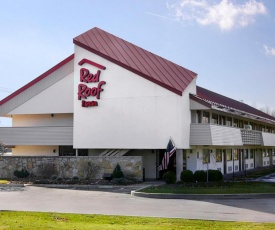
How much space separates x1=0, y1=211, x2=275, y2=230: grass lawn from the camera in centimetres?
1190

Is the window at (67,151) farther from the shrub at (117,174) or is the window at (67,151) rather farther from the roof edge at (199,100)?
the roof edge at (199,100)

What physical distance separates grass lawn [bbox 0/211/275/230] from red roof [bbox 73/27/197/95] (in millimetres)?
15687

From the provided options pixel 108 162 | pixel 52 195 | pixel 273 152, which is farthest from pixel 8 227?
pixel 273 152

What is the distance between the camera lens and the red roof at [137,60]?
1140 inches

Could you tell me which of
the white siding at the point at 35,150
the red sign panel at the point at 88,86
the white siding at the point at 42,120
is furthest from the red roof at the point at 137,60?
the white siding at the point at 35,150

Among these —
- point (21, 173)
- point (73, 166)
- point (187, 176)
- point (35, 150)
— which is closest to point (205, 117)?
point (187, 176)

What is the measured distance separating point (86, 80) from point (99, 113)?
8.69ft

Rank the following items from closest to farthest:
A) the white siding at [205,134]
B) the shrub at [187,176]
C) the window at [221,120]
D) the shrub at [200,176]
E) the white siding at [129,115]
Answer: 1. the shrub at [187,176]
2. the shrub at [200,176]
3. the white siding at [129,115]
4. the white siding at [205,134]
5. the window at [221,120]

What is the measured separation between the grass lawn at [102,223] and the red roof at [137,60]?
51.5 ft

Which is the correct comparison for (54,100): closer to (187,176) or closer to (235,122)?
(187,176)

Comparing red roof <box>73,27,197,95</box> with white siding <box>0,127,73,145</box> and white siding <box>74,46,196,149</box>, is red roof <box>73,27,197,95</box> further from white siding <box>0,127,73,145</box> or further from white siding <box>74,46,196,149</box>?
white siding <box>0,127,73,145</box>

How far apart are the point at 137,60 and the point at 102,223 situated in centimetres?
1931

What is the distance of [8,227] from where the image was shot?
1172 cm

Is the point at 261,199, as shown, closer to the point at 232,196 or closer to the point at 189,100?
the point at 232,196
